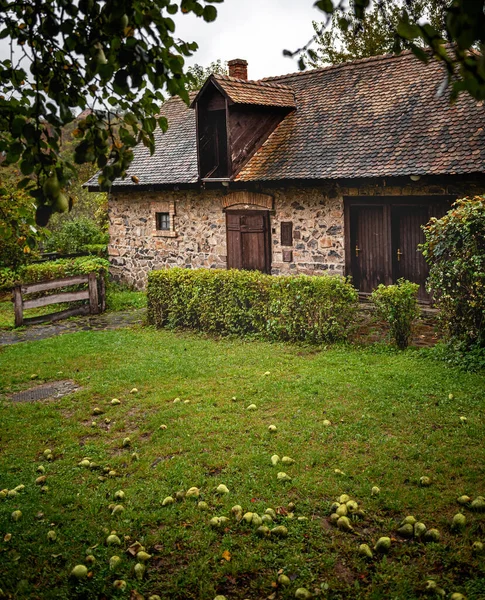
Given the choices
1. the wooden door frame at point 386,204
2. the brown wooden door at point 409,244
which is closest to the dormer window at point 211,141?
the wooden door frame at point 386,204

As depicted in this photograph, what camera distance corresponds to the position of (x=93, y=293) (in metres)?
14.5

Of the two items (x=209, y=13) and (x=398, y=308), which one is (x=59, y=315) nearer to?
(x=398, y=308)

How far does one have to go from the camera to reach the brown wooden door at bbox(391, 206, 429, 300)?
44.0ft

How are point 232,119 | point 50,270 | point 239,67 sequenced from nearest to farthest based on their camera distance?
point 232,119
point 50,270
point 239,67

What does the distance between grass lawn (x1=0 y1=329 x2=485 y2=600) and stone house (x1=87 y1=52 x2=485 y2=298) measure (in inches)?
190

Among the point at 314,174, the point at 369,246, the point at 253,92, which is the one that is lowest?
the point at 369,246

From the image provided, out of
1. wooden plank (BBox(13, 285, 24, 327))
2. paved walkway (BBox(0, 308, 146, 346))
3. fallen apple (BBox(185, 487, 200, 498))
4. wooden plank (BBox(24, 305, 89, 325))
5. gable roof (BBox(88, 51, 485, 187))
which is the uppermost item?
gable roof (BBox(88, 51, 485, 187))

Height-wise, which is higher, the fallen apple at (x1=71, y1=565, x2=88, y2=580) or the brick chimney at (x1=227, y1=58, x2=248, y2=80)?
the brick chimney at (x1=227, y1=58, x2=248, y2=80)

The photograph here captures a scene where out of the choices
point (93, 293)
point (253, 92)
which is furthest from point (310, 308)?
point (253, 92)

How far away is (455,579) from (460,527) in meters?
0.61

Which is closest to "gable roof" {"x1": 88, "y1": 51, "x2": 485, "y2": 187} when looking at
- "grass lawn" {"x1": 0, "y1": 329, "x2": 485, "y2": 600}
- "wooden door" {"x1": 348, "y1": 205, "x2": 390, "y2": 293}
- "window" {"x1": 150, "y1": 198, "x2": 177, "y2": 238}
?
"window" {"x1": 150, "y1": 198, "x2": 177, "y2": 238}

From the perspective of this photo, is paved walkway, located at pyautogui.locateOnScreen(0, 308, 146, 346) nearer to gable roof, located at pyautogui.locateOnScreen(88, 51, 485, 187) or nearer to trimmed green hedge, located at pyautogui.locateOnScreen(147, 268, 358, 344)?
trimmed green hedge, located at pyautogui.locateOnScreen(147, 268, 358, 344)

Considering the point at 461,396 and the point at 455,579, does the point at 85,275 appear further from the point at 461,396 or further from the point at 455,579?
the point at 455,579

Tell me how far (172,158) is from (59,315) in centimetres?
645
